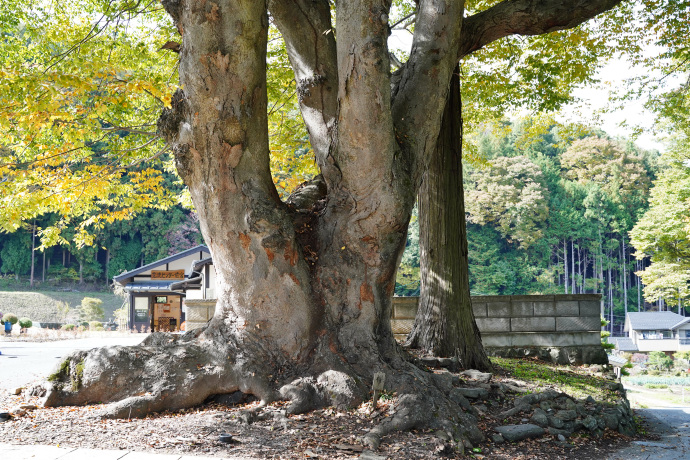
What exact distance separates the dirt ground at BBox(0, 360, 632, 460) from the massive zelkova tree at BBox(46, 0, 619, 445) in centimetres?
17

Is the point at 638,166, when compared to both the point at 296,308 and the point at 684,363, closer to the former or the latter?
the point at 684,363

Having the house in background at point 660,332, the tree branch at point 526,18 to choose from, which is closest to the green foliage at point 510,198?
the house in background at point 660,332

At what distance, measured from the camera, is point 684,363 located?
29.8m

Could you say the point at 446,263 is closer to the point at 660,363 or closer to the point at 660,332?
the point at 660,363

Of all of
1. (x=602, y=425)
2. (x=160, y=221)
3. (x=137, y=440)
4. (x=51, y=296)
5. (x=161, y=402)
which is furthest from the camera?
(x=160, y=221)

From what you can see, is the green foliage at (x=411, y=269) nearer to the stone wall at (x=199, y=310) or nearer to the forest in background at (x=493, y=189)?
the forest in background at (x=493, y=189)

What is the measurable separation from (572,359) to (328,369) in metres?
5.65

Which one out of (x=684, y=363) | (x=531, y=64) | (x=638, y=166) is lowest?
(x=684, y=363)

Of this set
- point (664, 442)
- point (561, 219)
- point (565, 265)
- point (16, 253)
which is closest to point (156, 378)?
point (664, 442)

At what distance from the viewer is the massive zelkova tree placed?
15.1 feet

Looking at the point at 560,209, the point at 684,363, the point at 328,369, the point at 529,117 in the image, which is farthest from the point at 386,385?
the point at 560,209

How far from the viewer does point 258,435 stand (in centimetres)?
400

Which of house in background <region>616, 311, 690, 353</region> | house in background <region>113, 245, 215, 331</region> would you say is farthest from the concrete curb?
house in background <region>616, 311, 690, 353</region>

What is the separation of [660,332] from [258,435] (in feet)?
132
